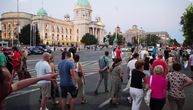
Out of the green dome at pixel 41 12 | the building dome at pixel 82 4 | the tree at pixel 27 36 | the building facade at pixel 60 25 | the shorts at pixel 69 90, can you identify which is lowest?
the shorts at pixel 69 90

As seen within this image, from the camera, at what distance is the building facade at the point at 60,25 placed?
5217 inches

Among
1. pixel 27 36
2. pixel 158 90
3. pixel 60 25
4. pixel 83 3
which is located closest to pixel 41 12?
pixel 60 25

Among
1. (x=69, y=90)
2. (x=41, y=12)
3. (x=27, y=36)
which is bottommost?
(x=69, y=90)

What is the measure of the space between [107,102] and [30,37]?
3134 inches

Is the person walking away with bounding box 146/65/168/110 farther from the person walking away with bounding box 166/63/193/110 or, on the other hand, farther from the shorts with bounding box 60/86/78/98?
the shorts with bounding box 60/86/78/98

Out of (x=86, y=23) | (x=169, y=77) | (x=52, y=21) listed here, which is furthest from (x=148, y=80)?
(x=86, y=23)

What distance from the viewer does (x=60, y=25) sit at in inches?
6019

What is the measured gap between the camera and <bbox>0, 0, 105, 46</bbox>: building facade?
132m

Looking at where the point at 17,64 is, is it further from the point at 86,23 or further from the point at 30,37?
the point at 86,23

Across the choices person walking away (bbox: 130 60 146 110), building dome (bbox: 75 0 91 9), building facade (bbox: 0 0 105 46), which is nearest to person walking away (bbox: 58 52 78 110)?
person walking away (bbox: 130 60 146 110)

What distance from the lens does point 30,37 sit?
287ft

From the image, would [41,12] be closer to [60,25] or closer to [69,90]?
[60,25]

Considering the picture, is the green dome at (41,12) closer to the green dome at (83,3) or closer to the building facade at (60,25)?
the building facade at (60,25)

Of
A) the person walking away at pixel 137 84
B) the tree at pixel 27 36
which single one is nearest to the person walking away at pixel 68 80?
the person walking away at pixel 137 84
